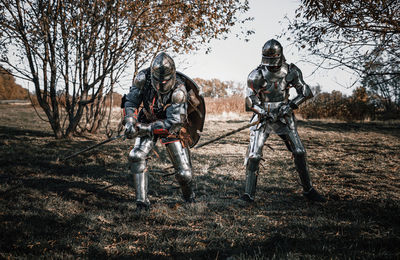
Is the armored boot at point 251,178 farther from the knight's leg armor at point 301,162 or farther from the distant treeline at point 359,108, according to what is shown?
the distant treeline at point 359,108

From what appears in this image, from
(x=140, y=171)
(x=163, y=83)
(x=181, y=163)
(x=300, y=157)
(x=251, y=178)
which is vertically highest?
(x=163, y=83)

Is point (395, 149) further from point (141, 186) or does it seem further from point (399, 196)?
point (141, 186)

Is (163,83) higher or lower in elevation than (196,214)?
higher

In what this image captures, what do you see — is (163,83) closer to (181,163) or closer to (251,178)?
(181,163)

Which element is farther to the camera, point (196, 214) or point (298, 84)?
point (298, 84)

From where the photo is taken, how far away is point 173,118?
3170 millimetres

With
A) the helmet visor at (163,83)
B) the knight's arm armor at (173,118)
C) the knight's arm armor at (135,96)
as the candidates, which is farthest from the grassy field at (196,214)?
the helmet visor at (163,83)

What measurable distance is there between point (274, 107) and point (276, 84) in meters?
0.34

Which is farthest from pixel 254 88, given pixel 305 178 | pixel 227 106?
pixel 227 106

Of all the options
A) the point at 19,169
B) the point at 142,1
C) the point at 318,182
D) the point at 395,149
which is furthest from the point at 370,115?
the point at 19,169

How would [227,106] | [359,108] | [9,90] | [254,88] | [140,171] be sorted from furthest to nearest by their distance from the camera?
[9,90] < [227,106] < [359,108] < [254,88] < [140,171]

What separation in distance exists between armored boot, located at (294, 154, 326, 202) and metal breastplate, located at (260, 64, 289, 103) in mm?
902

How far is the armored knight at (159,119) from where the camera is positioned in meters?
3.16

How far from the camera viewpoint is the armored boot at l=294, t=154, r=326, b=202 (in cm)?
346
